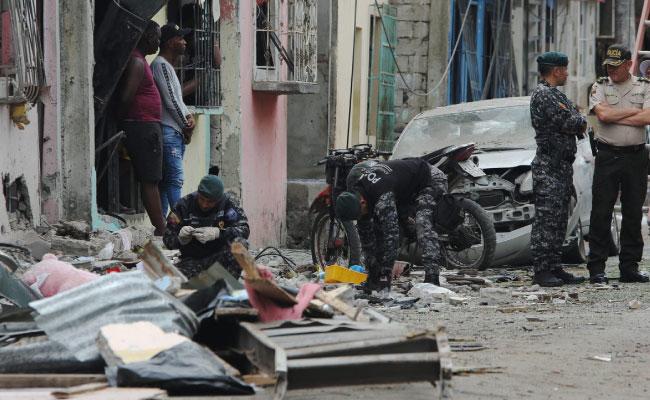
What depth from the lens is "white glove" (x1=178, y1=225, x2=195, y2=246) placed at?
34.4ft

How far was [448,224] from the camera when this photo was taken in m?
13.8

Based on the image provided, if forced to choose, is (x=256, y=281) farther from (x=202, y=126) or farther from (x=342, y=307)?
(x=202, y=126)

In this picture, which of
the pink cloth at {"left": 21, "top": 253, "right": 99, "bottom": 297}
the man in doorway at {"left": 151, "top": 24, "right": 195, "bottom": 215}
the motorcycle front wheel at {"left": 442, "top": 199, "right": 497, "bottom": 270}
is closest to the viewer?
the pink cloth at {"left": 21, "top": 253, "right": 99, "bottom": 297}

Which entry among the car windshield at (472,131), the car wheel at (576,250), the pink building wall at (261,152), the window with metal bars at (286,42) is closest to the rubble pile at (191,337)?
the car wheel at (576,250)

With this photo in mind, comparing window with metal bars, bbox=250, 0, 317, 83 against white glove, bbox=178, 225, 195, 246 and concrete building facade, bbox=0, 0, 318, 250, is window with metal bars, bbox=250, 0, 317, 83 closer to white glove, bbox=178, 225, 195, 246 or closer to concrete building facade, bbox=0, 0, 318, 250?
concrete building facade, bbox=0, 0, 318, 250

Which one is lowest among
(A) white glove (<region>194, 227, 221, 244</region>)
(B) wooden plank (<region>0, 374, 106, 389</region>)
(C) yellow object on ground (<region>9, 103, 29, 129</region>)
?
(B) wooden plank (<region>0, 374, 106, 389</region>)

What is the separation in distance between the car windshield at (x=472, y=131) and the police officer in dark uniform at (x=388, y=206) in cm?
371

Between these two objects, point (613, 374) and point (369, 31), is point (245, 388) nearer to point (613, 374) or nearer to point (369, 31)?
point (613, 374)

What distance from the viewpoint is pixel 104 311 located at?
295 inches

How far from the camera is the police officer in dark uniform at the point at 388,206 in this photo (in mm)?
11414

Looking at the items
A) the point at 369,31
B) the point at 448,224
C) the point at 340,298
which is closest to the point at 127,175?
the point at 448,224

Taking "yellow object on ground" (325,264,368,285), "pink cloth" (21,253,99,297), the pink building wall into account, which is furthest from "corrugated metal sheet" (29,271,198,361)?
the pink building wall

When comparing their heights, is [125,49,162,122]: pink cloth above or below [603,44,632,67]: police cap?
below

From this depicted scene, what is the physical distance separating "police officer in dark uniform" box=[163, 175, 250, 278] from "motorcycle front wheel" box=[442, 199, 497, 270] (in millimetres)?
3673
